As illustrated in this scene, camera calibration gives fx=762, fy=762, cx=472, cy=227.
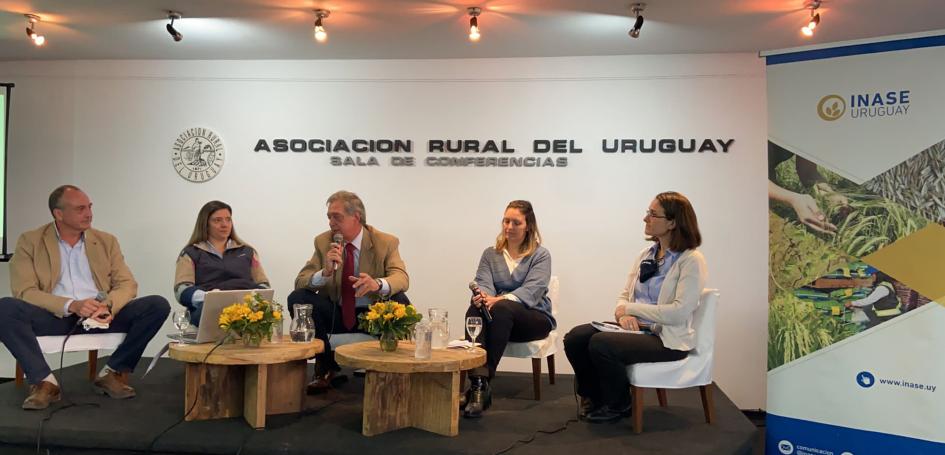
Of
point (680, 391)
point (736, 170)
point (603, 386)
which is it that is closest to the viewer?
point (603, 386)

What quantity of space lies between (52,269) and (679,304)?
348 cm

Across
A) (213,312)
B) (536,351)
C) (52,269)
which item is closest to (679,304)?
(536,351)

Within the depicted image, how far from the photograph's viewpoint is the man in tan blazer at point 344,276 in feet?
14.7

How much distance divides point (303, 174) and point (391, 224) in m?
0.80

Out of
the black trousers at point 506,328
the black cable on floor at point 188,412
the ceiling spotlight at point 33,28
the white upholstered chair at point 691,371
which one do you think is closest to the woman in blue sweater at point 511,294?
the black trousers at point 506,328

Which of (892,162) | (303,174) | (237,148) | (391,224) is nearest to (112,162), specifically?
(237,148)

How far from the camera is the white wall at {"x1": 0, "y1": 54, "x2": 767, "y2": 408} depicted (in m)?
5.53

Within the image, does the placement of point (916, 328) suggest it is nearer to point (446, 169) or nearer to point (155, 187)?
point (446, 169)

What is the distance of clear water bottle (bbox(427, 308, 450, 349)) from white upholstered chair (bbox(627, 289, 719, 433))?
0.92m

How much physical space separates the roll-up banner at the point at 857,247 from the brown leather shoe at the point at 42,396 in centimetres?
383

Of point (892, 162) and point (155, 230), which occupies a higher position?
point (892, 162)

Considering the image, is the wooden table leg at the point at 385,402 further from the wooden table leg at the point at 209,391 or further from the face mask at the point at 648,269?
the face mask at the point at 648,269

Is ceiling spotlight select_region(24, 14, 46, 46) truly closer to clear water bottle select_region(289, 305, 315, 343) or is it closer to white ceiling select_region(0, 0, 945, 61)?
white ceiling select_region(0, 0, 945, 61)

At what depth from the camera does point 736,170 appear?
18.1 ft
